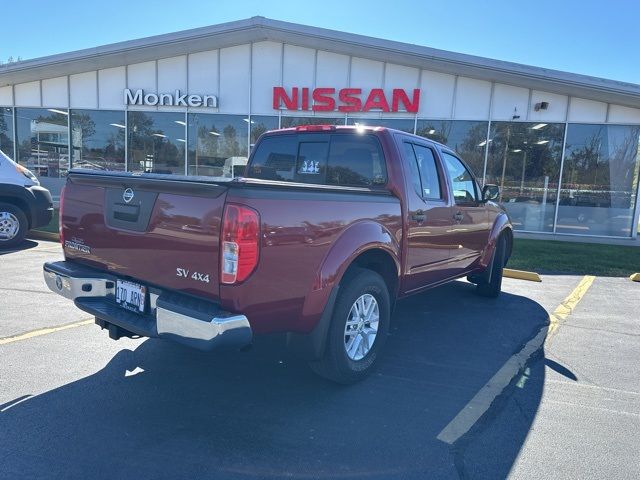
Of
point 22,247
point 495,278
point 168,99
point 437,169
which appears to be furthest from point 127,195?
point 168,99

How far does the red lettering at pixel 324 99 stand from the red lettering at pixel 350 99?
0.29 meters

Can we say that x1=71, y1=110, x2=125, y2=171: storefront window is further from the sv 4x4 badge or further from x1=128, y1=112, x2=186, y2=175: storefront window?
the sv 4x4 badge

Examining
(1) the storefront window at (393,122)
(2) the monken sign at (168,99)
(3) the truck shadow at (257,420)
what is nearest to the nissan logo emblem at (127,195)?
(3) the truck shadow at (257,420)

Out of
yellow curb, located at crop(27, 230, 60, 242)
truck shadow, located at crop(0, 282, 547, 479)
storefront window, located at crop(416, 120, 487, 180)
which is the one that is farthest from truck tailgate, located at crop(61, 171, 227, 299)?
storefront window, located at crop(416, 120, 487, 180)

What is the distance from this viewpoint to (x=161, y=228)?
114 inches

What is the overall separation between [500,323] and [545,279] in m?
3.36

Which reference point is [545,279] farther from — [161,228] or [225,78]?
[225,78]

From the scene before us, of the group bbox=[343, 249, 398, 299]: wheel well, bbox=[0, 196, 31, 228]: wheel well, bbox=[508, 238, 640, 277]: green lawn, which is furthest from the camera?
bbox=[508, 238, 640, 277]: green lawn

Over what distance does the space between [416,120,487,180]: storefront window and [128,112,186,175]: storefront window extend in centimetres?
741

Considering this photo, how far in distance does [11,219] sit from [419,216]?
7856 mm

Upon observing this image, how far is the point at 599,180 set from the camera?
1312 centimetres

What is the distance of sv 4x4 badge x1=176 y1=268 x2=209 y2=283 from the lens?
106 inches

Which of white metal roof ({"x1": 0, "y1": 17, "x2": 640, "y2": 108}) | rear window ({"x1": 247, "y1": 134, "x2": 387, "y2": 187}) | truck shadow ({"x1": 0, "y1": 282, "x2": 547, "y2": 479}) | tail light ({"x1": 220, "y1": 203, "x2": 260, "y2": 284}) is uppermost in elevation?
white metal roof ({"x1": 0, "y1": 17, "x2": 640, "y2": 108})

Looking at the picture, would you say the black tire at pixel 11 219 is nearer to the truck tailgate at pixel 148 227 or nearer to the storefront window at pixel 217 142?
the truck tailgate at pixel 148 227
